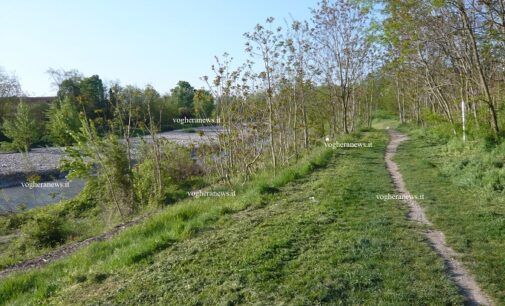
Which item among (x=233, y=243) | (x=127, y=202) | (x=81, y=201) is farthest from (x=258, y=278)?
(x=81, y=201)

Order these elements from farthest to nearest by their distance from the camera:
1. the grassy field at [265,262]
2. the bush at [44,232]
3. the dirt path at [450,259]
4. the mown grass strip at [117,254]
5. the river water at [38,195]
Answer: the river water at [38,195] → the bush at [44,232] → the mown grass strip at [117,254] → the grassy field at [265,262] → the dirt path at [450,259]

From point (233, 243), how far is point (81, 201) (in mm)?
12684

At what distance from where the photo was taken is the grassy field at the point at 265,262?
4621mm

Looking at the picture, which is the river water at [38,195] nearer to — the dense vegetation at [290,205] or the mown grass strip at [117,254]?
the dense vegetation at [290,205]

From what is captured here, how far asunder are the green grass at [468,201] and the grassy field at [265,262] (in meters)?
0.47

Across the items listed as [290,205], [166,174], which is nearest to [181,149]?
[166,174]

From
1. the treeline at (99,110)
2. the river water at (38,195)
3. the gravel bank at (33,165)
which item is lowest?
the river water at (38,195)

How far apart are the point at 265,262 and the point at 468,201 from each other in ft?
15.5

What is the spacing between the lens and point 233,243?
6.52 metres

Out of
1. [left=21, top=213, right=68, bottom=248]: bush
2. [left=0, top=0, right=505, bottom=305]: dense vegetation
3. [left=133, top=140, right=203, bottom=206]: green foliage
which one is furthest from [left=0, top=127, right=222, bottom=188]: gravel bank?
[left=21, top=213, right=68, bottom=248]: bush

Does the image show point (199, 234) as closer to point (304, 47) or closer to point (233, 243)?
point (233, 243)

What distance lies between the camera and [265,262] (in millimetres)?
5527

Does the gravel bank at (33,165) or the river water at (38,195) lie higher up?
the gravel bank at (33,165)

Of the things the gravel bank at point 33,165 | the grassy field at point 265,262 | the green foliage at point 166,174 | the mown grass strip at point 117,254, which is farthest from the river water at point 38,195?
the grassy field at point 265,262
